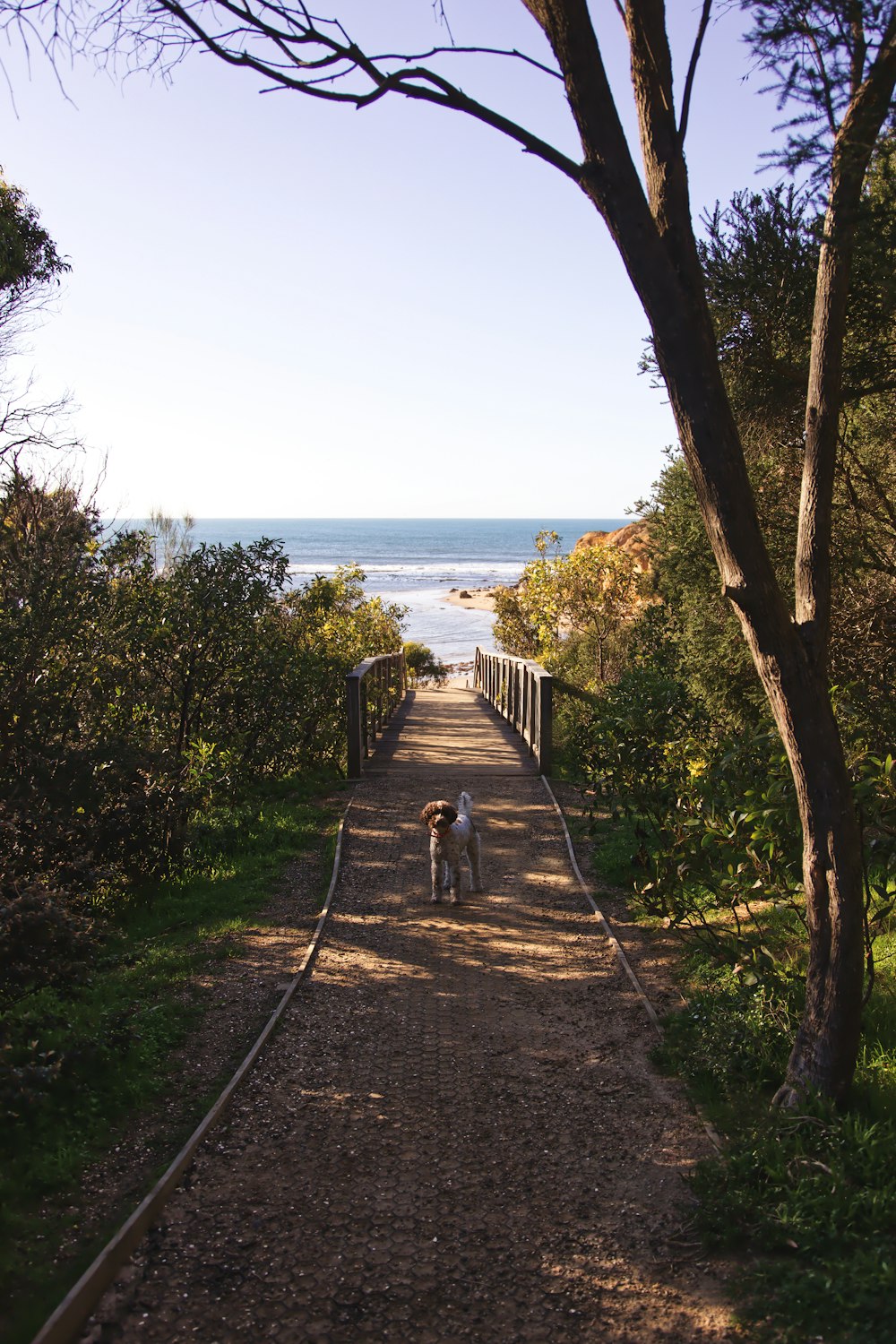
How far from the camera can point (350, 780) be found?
10.3m

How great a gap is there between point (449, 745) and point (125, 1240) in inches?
381

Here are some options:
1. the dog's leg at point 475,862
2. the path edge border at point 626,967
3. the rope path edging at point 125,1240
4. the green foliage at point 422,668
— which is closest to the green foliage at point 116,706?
the rope path edging at point 125,1240

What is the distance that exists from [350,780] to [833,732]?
7.31 metres

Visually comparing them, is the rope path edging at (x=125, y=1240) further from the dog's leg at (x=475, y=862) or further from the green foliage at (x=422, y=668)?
the green foliage at (x=422, y=668)

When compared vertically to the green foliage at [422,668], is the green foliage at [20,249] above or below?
above

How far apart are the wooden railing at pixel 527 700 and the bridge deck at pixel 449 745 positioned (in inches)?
7.0

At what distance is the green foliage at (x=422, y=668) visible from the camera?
105 feet

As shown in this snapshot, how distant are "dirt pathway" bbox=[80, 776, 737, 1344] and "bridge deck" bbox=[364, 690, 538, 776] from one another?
5.03 m

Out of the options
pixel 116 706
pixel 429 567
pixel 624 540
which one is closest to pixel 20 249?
pixel 116 706

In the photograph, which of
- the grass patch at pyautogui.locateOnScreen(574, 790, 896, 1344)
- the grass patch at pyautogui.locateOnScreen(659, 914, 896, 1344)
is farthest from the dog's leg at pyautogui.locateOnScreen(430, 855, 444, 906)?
the grass patch at pyautogui.locateOnScreen(659, 914, 896, 1344)

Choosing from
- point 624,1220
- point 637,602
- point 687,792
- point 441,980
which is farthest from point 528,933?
point 637,602

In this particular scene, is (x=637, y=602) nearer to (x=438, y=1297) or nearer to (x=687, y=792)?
(x=687, y=792)

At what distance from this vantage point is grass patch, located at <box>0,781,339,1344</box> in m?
2.92

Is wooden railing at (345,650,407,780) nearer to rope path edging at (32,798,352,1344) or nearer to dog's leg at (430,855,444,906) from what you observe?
dog's leg at (430,855,444,906)
